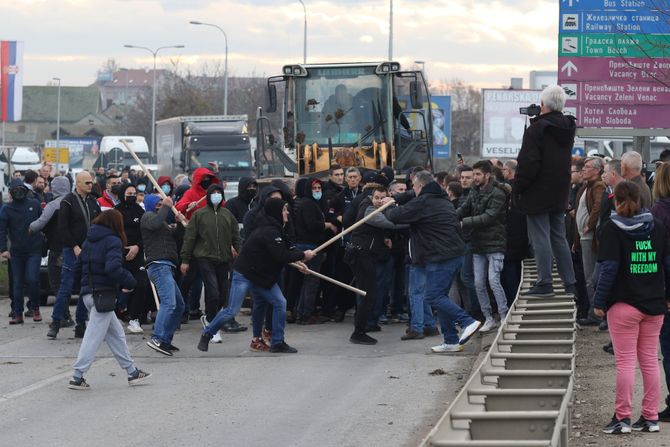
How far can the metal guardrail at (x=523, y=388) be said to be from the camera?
22.0ft

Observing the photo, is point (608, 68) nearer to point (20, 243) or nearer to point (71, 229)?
point (71, 229)

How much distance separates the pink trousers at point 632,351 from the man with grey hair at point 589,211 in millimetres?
5024

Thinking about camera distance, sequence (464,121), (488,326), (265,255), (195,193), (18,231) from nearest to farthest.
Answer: (265,255) → (488,326) → (195,193) → (18,231) → (464,121)

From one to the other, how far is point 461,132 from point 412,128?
264 feet

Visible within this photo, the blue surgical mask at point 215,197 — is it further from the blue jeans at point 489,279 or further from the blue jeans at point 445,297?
the blue jeans at point 489,279

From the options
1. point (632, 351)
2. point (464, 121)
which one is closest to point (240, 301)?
point (632, 351)

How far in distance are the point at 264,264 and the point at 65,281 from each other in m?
3.51

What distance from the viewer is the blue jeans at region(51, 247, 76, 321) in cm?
1662

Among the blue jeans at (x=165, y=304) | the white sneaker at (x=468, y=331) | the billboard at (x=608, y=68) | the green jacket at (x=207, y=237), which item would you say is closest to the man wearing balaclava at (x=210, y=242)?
the green jacket at (x=207, y=237)

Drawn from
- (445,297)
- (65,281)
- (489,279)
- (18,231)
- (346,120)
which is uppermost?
(346,120)

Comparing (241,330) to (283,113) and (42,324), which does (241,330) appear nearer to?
(42,324)

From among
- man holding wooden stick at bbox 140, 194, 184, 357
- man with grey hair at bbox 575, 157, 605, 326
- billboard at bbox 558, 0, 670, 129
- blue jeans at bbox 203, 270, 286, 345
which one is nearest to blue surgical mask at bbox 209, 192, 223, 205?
man holding wooden stick at bbox 140, 194, 184, 357

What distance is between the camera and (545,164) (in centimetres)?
1071

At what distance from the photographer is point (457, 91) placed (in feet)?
390
